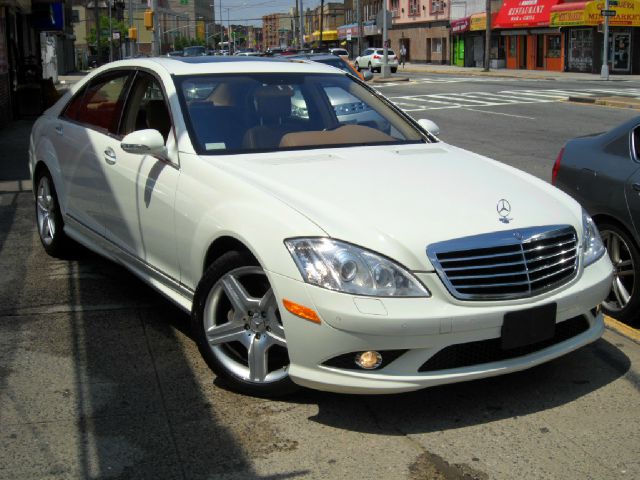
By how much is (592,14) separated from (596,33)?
1637mm

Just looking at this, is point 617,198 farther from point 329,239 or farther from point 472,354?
point 329,239

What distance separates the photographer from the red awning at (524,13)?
53.5 meters

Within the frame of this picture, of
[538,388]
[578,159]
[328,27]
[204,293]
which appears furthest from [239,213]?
[328,27]

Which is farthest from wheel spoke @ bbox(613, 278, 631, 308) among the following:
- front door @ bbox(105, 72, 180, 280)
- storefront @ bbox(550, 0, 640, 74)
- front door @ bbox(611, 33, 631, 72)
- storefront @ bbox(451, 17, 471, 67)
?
storefront @ bbox(451, 17, 471, 67)

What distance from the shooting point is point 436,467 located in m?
3.55

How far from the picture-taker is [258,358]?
413 centimetres

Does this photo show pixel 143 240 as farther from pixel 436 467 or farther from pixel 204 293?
pixel 436 467

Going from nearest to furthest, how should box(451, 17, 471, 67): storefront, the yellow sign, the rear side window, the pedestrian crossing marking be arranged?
the rear side window → the pedestrian crossing marking → the yellow sign → box(451, 17, 471, 67): storefront

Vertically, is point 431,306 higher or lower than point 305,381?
higher

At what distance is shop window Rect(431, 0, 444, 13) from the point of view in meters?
72.0

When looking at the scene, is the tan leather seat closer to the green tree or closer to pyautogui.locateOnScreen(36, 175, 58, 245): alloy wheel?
pyautogui.locateOnScreen(36, 175, 58, 245): alloy wheel

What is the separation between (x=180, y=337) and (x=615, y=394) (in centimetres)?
245

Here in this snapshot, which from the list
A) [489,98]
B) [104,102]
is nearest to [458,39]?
[489,98]

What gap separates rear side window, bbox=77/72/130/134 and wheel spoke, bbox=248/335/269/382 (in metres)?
2.34
